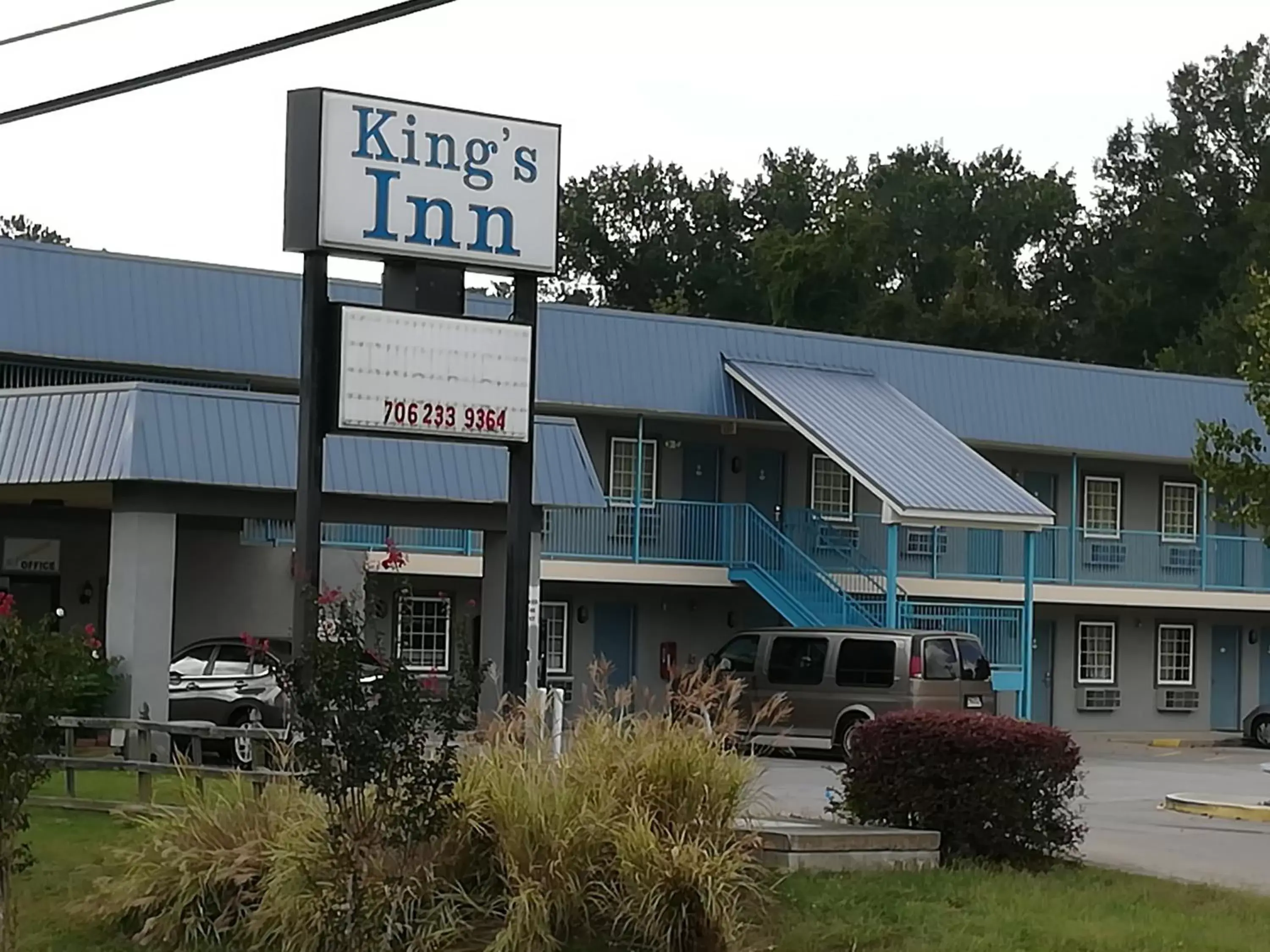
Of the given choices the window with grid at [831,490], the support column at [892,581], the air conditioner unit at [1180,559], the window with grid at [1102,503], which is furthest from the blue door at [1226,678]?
the support column at [892,581]

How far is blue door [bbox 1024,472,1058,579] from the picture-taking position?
39281 millimetres

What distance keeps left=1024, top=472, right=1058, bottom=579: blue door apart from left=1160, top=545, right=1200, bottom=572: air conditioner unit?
8.75 ft

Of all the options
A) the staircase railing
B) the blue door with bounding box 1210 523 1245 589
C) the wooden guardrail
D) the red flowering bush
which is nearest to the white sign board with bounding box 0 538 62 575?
the wooden guardrail

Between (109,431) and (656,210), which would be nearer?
(109,431)

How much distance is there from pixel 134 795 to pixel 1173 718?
28057mm

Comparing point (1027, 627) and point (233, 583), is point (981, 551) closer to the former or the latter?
point (1027, 627)

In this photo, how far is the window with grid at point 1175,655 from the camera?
4250 cm

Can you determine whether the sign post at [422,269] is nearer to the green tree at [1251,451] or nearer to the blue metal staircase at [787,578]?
the green tree at [1251,451]

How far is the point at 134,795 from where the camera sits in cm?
1864

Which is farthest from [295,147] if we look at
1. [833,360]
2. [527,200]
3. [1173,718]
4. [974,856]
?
[1173,718]

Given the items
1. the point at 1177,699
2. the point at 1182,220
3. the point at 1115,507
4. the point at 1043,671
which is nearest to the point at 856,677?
the point at 1043,671

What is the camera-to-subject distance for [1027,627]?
1346 inches

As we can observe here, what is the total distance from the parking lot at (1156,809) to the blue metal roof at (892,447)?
13.7 ft

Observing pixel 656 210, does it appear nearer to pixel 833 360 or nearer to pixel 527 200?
pixel 833 360
